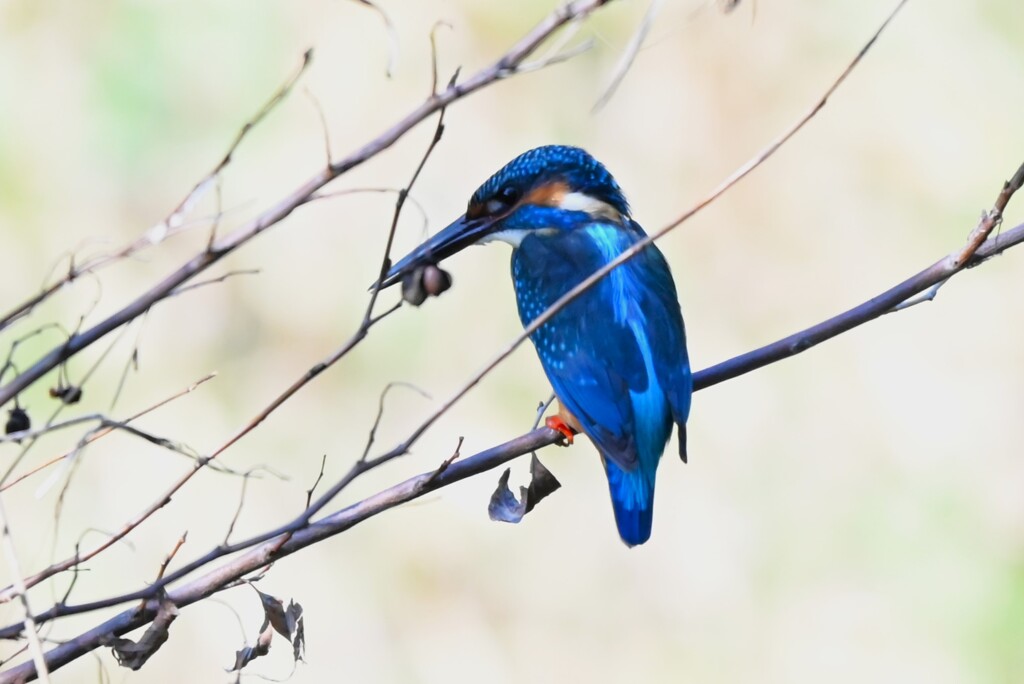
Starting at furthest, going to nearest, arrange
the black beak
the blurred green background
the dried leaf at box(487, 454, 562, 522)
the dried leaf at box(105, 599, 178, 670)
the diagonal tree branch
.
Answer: the blurred green background → the black beak → the dried leaf at box(487, 454, 562, 522) → the dried leaf at box(105, 599, 178, 670) → the diagonal tree branch

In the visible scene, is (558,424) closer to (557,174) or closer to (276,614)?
(557,174)

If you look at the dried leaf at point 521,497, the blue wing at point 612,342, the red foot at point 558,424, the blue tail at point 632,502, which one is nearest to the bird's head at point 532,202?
the blue wing at point 612,342

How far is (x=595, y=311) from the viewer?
1.91m

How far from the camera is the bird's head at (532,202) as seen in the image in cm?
213

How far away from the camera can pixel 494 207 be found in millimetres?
2182

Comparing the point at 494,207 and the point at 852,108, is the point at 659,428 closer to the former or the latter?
the point at 494,207

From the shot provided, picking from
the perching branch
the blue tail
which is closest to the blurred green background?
the blue tail

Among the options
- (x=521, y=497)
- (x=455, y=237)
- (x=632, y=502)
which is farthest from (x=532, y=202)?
(x=521, y=497)

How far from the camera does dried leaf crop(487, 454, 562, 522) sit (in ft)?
4.77

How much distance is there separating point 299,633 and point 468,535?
1.88 meters

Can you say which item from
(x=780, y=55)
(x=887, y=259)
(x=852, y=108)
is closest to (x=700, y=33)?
(x=780, y=55)

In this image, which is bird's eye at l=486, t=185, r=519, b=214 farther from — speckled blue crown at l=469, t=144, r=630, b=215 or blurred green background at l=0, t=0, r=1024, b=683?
blurred green background at l=0, t=0, r=1024, b=683

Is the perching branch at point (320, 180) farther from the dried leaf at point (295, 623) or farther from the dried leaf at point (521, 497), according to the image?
the dried leaf at point (521, 497)

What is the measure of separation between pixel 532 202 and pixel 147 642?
1159 mm
